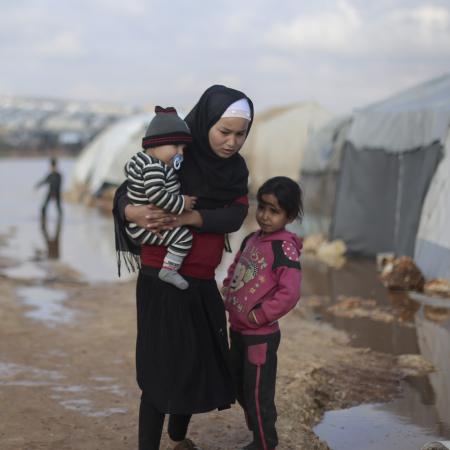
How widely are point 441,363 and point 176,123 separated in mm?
3568

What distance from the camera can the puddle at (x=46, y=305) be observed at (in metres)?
7.14

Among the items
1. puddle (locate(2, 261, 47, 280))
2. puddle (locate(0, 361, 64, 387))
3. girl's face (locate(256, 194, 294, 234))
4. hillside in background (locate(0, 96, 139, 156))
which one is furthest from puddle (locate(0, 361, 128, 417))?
hillside in background (locate(0, 96, 139, 156))

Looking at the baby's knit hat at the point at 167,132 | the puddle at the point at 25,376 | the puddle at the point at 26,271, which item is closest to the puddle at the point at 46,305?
the puddle at the point at 26,271

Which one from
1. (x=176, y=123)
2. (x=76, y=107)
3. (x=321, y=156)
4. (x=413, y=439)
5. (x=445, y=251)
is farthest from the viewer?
(x=76, y=107)

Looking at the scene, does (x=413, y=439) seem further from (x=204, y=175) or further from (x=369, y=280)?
(x=369, y=280)

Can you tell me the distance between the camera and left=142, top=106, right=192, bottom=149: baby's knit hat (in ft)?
9.55

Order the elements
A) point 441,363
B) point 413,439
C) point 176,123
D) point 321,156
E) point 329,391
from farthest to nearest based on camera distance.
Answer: point 321,156
point 441,363
point 329,391
point 413,439
point 176,123

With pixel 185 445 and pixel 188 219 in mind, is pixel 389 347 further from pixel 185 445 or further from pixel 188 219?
pixel 188 219

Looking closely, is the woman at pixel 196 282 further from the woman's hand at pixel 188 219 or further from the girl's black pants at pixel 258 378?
the girl's black pants at pixel 258 378

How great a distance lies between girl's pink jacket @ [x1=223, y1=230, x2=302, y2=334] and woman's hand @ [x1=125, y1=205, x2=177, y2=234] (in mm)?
482

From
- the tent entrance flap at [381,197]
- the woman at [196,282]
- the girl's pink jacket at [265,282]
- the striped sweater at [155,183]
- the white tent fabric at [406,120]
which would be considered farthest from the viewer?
the white tent fabric at [406,120]

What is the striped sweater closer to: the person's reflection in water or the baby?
the baby

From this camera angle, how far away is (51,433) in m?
4.09

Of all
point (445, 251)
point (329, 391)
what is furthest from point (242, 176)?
point (445, 251)
